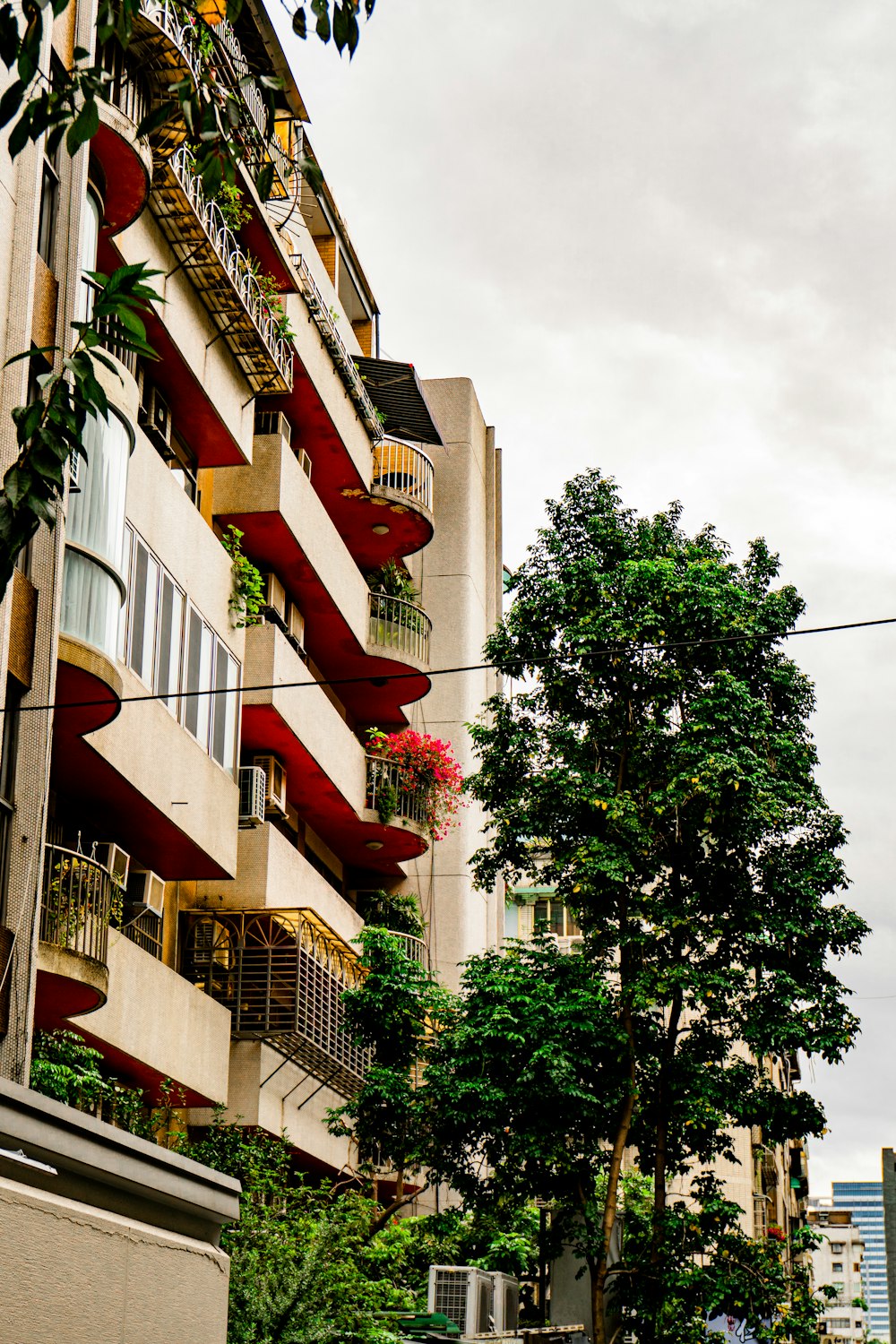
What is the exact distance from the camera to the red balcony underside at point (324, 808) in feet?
80.8

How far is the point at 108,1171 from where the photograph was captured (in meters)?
5.84

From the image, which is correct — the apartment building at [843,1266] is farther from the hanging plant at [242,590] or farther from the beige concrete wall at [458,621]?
the hanging plant at [242,590]

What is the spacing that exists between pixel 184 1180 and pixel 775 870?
15.7 metres

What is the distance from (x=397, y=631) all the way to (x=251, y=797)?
8476 mm

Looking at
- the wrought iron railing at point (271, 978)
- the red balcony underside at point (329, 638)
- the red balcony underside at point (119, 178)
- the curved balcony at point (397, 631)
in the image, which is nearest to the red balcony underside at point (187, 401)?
the red balcony underside at point (119, 178)

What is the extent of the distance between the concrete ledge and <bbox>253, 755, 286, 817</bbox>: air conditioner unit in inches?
702

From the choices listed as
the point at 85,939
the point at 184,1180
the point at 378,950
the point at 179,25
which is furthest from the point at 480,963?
the point at 184,1180

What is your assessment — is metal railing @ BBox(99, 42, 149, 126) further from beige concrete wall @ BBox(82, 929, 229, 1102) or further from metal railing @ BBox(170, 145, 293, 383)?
beige concrete wall @ BBox(82, 929, 229, 1102)

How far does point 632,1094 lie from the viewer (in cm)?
2019

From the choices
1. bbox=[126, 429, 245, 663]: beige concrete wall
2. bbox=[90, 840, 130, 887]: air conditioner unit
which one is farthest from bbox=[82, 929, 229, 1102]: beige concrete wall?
bbox=[126, 429, 245, 663]: beige concrete wall

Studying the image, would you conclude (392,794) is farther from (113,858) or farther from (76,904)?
(76,904)

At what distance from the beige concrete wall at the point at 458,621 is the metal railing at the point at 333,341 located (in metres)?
5.46

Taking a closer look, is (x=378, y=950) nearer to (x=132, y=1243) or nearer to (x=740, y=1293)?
(x=740, y=1293)

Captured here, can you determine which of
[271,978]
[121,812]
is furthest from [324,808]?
[121,812]
